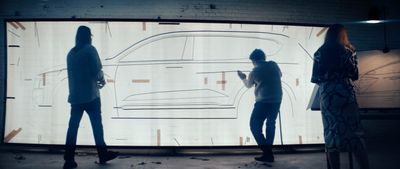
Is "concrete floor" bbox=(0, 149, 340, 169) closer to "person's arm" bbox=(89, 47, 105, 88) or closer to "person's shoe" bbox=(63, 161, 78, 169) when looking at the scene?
"person's shoe" bbox=(63, 161, 78, 169)

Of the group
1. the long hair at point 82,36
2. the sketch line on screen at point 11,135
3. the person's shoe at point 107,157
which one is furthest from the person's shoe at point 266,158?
the sketch line on screen at point 11,135

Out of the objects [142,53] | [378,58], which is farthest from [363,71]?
[142,53]

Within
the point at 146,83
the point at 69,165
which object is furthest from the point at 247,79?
the point at 69,165

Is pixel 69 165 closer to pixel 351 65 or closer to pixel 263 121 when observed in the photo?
pixel 263 121

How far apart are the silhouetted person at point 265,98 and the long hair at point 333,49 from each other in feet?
4.41

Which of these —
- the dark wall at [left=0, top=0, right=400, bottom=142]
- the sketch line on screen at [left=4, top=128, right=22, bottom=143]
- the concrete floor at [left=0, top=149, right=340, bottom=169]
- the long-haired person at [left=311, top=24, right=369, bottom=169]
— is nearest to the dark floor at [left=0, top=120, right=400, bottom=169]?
the concrete floor at [left=0, top=149, right=340, bottom=169]

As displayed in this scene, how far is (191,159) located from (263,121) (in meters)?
1.09

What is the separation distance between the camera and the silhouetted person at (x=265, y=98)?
3.76 m

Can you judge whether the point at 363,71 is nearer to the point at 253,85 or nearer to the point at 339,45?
the point at 253,85

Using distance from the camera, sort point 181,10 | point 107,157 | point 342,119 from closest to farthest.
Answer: point 342,119 < point 107,157 < point 181,10

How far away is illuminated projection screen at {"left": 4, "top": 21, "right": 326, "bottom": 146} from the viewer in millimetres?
4016

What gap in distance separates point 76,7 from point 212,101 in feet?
8.52

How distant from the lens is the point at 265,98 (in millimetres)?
3824

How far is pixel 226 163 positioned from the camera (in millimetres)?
3580
